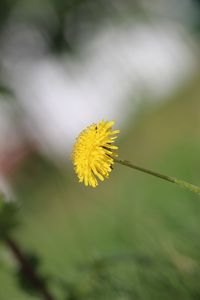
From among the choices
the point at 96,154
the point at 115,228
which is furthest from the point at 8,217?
the point at 115,228

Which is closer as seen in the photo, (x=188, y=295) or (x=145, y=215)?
(x=188, y=295)

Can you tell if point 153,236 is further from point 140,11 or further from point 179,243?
point 140,11

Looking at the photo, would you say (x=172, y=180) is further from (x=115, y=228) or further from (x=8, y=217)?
(x=115, y=228)

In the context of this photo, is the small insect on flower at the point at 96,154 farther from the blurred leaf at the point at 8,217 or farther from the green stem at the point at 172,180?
the blurred leaf at the point at 8,217

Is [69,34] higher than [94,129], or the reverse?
[69,34]

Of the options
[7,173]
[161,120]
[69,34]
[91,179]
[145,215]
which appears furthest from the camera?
[161,120]

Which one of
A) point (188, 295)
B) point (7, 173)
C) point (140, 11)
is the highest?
point (140, 11)

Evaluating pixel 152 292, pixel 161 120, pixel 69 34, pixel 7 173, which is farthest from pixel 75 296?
pixel 161 120

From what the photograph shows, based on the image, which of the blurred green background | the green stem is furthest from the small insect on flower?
the blurred green background
